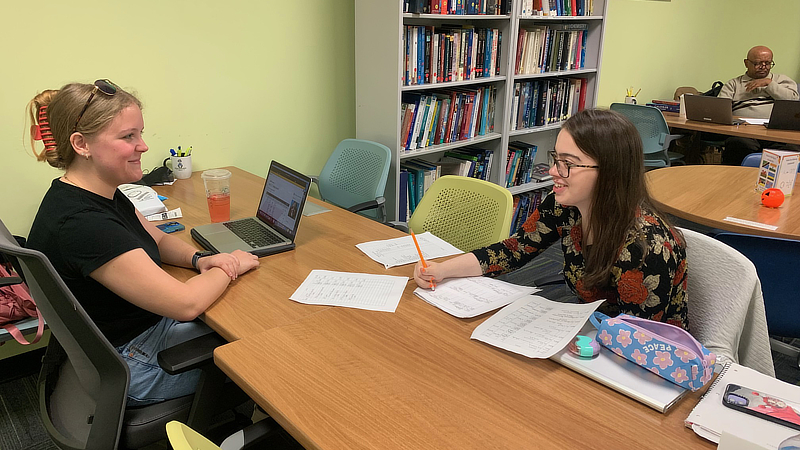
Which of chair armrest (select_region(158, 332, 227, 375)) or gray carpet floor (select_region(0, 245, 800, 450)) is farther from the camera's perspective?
gray carpet floor (select_region(0, 245, 800, 450))

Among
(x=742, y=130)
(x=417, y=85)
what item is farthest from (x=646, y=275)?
(x=742, y=130)

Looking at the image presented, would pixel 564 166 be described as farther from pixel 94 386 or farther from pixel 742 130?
pixel 742 130

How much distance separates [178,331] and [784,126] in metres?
4.70

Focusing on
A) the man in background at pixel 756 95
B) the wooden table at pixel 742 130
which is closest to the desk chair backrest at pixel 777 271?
the wooden table at pixel 742 130

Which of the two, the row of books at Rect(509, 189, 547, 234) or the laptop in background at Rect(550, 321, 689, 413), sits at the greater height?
the laptop in background at Rect(550, 321, 689, 413)

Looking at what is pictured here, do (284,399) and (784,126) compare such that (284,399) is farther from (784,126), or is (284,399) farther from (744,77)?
(744,77)

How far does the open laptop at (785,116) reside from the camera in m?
4.12

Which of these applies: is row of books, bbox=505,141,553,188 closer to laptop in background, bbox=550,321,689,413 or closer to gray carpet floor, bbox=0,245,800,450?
gray carpet floor, bbox=0,245,800,450

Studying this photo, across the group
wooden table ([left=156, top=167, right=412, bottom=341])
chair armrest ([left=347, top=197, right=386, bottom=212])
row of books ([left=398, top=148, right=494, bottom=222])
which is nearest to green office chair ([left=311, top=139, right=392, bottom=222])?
chair armrest ([left=347, top=197, right=386, bottom=212])

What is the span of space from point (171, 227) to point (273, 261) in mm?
517

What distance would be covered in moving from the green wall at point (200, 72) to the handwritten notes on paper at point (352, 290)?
1.48 metres

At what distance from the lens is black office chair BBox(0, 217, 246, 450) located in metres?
1.19

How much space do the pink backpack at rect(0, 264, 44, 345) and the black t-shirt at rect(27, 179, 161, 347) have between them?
0.63 metres

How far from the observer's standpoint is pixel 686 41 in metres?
5.82
